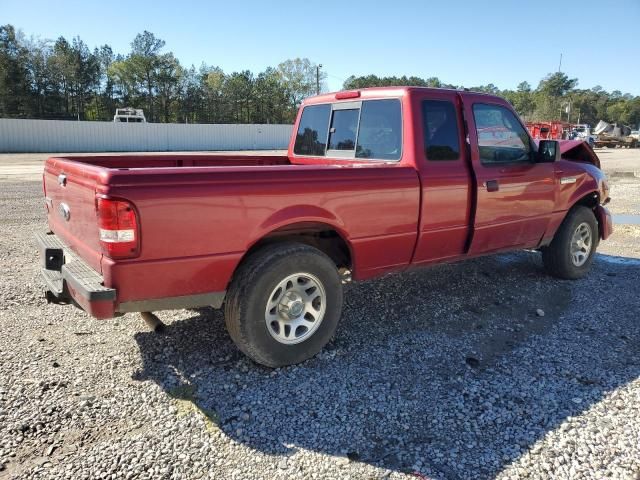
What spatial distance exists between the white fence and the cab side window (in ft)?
118

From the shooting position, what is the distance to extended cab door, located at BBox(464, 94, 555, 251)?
456 centimetres

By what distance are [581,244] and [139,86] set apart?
69.1 metres

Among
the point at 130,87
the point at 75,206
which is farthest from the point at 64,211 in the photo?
the point at 130,87

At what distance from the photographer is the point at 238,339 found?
340cm

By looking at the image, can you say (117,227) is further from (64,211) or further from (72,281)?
(64,211)

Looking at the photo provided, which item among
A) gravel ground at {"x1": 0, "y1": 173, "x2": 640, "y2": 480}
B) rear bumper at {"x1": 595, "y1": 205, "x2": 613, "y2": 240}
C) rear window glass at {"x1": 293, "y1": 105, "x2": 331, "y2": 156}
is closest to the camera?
gravel ground at {"x1": 0, "y1": 173, "x2": 640, "y2": 480}

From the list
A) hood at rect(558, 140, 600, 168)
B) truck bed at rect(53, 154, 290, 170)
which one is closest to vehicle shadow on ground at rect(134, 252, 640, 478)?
truck bed at rect(53, 154, 290, 170)

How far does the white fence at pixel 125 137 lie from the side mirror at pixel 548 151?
118 ft

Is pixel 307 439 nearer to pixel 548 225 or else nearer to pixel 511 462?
pixel 511 462

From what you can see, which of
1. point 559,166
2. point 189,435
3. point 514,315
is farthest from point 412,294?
point 189,435

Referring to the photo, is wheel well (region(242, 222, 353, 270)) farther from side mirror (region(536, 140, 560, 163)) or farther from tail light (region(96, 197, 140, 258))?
side mirror (region(536, 140, 560, 163))

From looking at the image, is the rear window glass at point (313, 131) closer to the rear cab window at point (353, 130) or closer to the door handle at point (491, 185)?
the rear cab window at point (353, 130)

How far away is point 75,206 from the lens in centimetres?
335

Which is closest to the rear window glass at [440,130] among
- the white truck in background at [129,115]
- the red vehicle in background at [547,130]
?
the red vehicle in background at [547,130]
